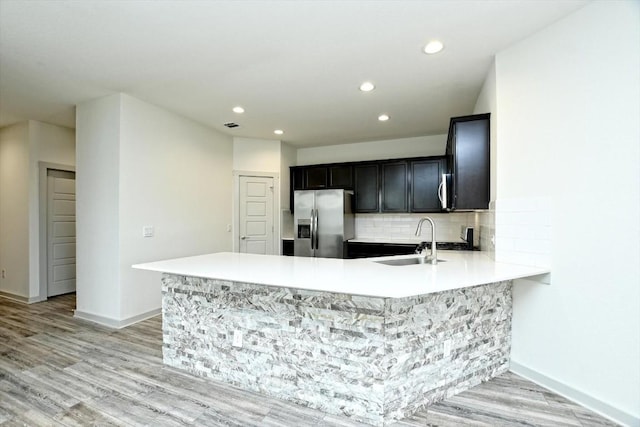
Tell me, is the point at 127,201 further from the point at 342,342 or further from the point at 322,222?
the point at 342,342

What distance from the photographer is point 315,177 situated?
5.69 metres

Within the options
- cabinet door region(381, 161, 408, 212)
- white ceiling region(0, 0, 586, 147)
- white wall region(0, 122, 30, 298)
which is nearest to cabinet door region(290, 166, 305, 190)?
cabinet door region(381, 161, 408, 212)

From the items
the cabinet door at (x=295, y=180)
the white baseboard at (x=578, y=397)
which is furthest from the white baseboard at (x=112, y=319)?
the white baseboard at (x=578, y=397)

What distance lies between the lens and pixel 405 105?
3830 millimetres

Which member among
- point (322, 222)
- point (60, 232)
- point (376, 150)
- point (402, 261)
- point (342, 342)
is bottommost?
point (342, 342)

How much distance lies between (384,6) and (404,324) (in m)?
2.07

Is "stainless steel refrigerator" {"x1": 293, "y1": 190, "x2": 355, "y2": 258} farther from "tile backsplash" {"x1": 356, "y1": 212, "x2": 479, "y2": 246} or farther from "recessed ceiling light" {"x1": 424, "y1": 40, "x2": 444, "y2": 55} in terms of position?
"recessed ceiling light" {"x1": 424, "y1": 40, "x2": 444, "y2": 55}

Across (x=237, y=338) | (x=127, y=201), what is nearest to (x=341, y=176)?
(x=127, y=201)

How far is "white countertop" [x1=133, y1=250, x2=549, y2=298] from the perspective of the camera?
1.67 meters

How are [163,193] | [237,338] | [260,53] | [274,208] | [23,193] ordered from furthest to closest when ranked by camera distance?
[274,208], [23,193], [163,193], [260,53], [237,338]

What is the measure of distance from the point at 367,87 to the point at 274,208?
2.93m

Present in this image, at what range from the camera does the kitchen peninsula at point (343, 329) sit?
1.87 metres

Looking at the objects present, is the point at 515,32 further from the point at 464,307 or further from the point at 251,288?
the point at 251,288

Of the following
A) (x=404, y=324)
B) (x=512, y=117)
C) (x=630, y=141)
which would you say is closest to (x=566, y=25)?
(x=512, y=117)
